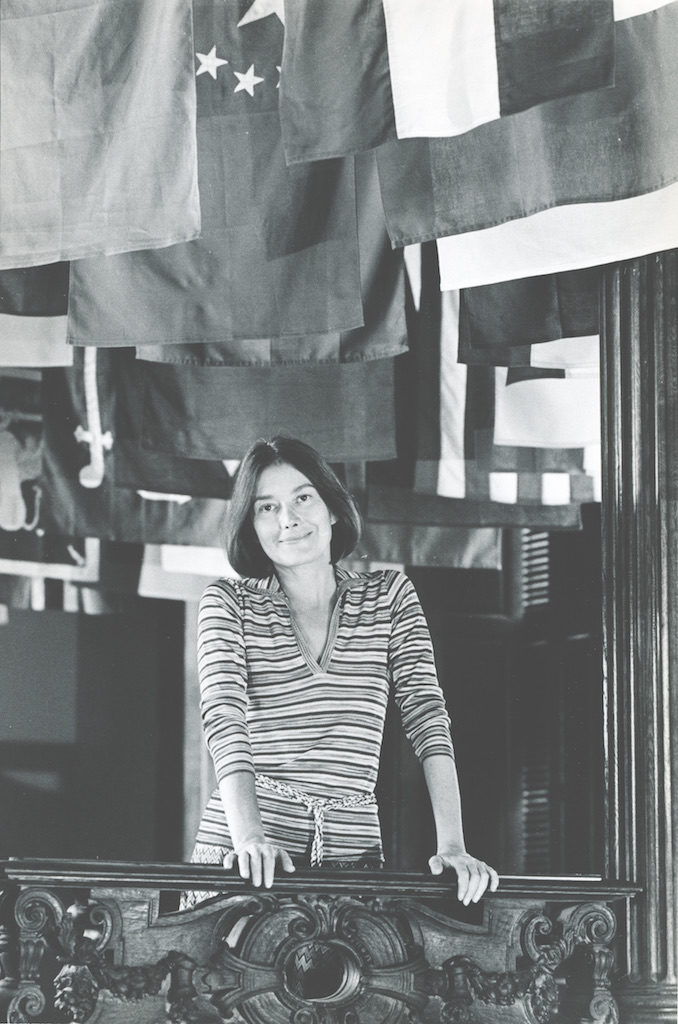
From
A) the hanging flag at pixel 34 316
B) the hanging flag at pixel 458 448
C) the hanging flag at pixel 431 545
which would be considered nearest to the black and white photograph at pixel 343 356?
the hanging flag at pixel 458 448

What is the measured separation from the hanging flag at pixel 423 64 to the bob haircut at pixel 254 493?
40.0 inches

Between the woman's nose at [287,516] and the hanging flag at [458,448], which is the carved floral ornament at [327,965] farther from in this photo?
the hanging flag at [458,448]

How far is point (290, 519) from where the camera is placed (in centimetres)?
522

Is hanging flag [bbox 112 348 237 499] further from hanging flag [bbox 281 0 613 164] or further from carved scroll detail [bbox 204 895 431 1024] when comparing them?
carved scroll detail [bbox 204 895 431 1024]

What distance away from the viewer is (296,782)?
4953mm

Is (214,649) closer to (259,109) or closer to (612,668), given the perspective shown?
(612,668)

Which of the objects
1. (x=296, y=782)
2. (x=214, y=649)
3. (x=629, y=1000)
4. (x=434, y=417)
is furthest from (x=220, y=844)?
(x=434, y=417)

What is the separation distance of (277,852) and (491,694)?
448cm

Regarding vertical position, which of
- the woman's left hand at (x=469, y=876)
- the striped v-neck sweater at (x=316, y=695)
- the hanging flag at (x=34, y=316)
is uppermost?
A: the hanging flag at (x=34, y=316)

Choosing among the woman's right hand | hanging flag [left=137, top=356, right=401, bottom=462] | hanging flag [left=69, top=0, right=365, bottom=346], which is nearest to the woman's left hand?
the woman's right hand

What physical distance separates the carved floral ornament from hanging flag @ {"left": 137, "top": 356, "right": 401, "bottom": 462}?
3239 millimetres

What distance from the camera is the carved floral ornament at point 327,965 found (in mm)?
4461

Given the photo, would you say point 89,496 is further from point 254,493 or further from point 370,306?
point 254,493

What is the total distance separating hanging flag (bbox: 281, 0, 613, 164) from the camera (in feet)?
16.1
